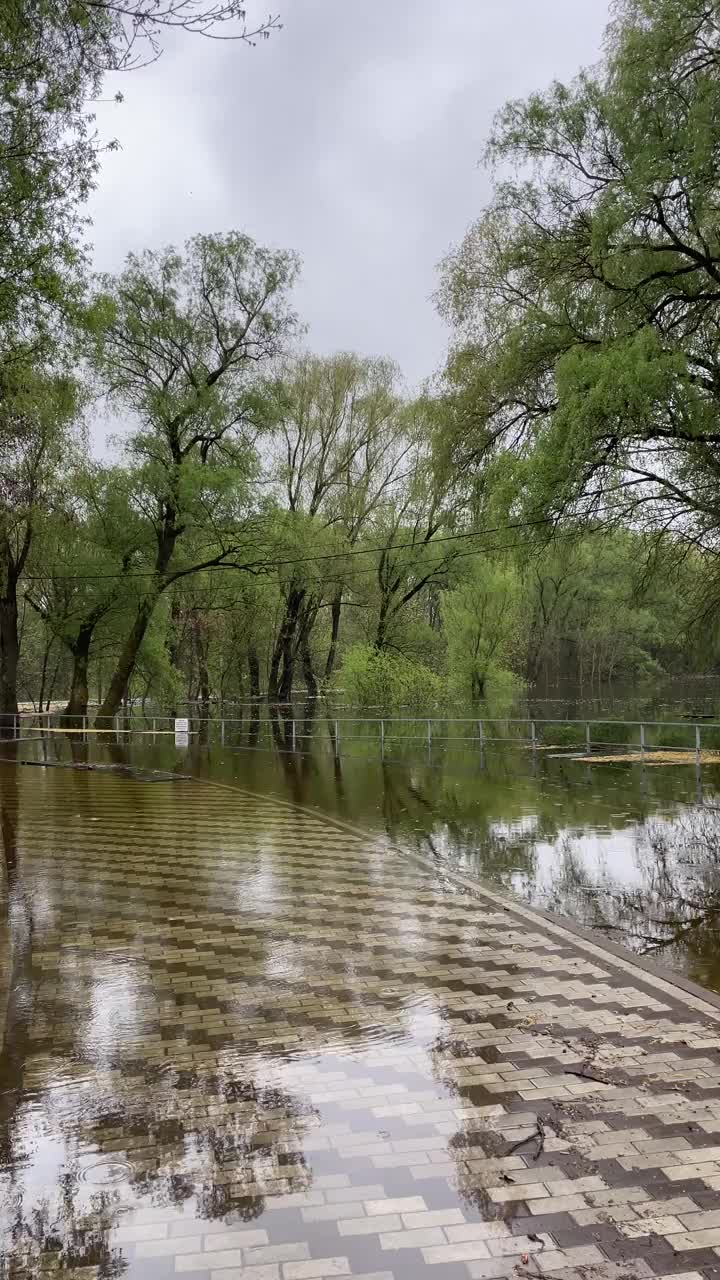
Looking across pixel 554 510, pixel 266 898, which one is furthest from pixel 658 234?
pixel 266 898

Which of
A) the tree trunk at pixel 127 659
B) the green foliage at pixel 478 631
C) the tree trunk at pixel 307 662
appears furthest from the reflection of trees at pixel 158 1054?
the tree trunk at pixel 307 662

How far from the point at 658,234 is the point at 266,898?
9360mm

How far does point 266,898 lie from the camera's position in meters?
8.23

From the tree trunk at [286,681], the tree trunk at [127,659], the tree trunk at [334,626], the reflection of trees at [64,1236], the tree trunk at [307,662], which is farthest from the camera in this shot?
the tree trunk at [307,662]

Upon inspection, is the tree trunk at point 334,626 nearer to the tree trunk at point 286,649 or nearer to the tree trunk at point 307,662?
the tree trunk at point 307,662

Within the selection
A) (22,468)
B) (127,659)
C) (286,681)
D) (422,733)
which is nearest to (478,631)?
(286,681)

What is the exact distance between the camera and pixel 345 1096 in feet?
14.2

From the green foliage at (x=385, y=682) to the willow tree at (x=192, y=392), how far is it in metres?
7.77

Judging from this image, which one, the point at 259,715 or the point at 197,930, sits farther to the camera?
the point at 259,715

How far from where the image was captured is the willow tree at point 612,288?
35.5ft

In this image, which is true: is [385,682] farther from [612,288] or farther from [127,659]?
[612,288]

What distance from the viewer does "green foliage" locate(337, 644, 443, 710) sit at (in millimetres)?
35000

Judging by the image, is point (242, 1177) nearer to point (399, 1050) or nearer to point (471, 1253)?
point (471, 1253)

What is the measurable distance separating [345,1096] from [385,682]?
30.8 meters
